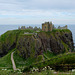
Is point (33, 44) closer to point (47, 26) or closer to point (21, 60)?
point (21, 60)

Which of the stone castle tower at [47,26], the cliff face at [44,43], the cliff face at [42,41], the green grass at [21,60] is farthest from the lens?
the stone castle tower at [47,26]

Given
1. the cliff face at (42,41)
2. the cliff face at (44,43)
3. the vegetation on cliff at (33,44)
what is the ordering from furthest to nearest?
the cliff face at (42,41) < the cliff face at (44,43) < the vegetation on cliff at (33,44)

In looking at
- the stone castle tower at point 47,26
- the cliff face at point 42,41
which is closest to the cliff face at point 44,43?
the cliff face at point 42,41

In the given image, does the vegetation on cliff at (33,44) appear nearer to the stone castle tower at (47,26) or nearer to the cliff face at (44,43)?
the cliff face at (44,43)

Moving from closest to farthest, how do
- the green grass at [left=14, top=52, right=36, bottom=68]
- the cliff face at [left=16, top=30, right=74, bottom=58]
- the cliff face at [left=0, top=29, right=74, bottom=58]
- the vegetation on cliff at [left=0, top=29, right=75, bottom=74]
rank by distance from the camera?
the green grass at [left=14, top=52, right=36, bottom=68] → the vegetation on cliff at [left=0, top=29, right=75, bottom=74] → the cliff face at [left=16, top=30, right=74, bottom=58] → the cliff face at [left=0, top=29, right=74, bottom=58]

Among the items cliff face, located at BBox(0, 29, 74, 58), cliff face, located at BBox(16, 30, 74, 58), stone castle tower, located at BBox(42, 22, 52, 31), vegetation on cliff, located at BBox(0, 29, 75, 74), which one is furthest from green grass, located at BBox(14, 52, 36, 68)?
stone castle tower, located at BBox(42, 22, 52, 31)

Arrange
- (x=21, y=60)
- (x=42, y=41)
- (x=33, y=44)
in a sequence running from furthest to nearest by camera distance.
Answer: (x=42, y=41) → (x=33, y=44) → (x=21, y=60)

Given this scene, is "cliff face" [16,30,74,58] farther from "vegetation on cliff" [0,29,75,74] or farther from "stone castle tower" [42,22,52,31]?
"stone castle tower" [42,22,52,31]

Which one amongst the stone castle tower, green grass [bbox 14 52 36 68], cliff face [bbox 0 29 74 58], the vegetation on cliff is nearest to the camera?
green grass [bbox 14 52 36 68]

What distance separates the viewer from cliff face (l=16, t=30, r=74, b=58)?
66250 millimetres

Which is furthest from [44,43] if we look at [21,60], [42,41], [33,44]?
[21,60]

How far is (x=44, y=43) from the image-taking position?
7712cm

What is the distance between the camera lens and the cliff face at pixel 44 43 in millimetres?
66250

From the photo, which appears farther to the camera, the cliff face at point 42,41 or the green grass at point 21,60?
the cliff face at point 42,41
